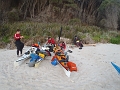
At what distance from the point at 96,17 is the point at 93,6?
212cm

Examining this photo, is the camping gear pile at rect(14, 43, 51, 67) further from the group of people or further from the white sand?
the group of people

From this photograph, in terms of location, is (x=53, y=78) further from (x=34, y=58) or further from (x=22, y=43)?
(x=22, y=43)

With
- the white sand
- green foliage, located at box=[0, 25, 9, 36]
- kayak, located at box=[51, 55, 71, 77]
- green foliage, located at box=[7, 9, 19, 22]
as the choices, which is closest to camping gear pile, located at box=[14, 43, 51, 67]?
the white sand

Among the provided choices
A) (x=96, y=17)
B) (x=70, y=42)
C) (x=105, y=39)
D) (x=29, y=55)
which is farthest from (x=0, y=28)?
(x=96, y=17)

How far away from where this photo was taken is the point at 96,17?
26906mm

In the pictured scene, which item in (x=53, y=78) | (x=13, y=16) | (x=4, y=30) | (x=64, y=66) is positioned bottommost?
(x=53, y=78)

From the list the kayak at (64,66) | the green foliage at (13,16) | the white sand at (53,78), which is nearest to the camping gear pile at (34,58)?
the white sand at (53,78)

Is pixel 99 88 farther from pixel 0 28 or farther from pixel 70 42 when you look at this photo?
pixel 0 28

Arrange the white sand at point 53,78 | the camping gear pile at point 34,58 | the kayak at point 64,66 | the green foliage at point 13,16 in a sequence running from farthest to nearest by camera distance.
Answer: the green foliage at point 13,16, the camping gear pile at point 34,58, the kayak at point 64,66, the white sand at point 53,78

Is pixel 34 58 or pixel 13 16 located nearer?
pixel 34 58

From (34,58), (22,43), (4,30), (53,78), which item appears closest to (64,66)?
(53,78)

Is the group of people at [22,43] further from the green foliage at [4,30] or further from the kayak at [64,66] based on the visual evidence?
the green foliage at [4,30]

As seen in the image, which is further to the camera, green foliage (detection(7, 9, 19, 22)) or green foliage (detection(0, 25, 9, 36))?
green foliage (detection(7, 9, 19, 22))

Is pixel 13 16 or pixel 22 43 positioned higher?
pixel 13 16
